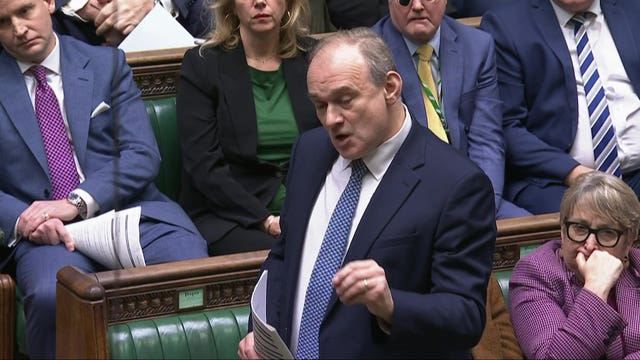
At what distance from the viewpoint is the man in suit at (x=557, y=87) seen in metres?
3.66

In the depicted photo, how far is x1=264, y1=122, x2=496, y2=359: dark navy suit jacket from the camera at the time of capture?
217cm

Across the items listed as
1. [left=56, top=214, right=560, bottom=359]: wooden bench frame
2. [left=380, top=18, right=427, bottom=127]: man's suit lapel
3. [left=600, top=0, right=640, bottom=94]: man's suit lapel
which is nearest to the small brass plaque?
[left=56, top=214, right=560, bottom=359]: wooden bench frame

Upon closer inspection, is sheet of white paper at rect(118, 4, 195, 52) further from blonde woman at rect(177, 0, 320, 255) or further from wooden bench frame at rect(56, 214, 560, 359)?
wooden bench frame at rect(56, 214, 560, 359)

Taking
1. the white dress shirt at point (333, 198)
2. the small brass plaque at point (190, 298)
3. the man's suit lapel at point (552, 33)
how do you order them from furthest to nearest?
the man's suit lapel at point (552, 33)
the small brass plaque at point (190, 298)
the white dress shirt at point (333, 198)

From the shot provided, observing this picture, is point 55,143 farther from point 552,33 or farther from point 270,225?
point 552,33

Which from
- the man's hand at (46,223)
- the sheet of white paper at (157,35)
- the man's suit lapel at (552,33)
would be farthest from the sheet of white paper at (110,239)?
the man's suit lapel at (552,33)

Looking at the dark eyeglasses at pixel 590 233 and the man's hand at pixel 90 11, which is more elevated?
the dark eyeglasses at pixel 590 233

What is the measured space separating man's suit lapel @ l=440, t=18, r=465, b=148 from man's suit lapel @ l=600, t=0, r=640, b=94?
0.42 metres

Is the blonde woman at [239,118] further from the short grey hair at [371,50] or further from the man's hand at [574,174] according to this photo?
the short grey hair at [371,50]

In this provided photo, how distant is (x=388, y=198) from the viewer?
7.36ft

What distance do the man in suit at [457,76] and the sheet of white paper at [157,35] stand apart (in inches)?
20.8

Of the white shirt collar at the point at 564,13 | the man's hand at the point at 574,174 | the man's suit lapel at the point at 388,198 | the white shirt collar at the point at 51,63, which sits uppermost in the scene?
the man's suit lapel at the point at 388,198

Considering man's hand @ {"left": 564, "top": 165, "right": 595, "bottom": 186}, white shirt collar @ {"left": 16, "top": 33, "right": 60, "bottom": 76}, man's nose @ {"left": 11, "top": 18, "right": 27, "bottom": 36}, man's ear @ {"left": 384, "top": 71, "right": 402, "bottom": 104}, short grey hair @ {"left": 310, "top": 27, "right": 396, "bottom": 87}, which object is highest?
short grey hair @ {"left": 310, "top": 27, "right": 396, "bottom": 87}

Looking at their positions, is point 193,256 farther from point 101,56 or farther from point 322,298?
point 322,298
